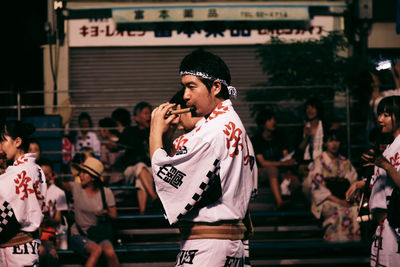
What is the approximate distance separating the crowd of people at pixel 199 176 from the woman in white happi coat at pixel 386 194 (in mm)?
10

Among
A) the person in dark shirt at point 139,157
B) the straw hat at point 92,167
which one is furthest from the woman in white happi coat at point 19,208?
the person in dark shirt at point 139,157

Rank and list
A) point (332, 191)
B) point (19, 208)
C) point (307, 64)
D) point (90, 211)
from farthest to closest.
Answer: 1. point (307, 64)
2. point (332, 191)
3. point (90, 211)
4. point (19, 208)

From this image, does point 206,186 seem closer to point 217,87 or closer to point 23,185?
point 217,87

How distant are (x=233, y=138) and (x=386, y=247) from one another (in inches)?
90.2

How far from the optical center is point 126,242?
9.22 metres

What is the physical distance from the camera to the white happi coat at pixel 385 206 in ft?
18.8

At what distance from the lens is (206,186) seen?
4.10 m

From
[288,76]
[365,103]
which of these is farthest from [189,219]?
[288,76]

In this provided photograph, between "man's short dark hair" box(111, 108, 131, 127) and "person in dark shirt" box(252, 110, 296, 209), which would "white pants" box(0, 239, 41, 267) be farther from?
"man's short dark hair" box(111, 108, 131, 127)

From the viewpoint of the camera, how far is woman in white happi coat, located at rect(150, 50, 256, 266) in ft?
13.5

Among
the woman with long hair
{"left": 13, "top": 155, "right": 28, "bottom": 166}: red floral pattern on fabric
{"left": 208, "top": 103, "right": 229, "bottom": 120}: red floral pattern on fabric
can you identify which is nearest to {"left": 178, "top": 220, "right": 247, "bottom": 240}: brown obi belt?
{"left": 208, "top": 103, "right": 229, "bottom": 120}: red floral pattern on fabric

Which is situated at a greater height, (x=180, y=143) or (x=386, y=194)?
(x=180, y=143)

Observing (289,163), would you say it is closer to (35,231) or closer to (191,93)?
(35,231)

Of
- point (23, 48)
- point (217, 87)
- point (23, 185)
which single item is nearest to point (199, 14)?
point (23, 48)
